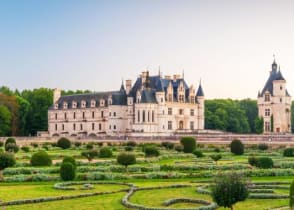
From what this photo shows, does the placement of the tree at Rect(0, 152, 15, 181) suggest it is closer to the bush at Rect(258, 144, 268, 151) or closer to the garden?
the garden

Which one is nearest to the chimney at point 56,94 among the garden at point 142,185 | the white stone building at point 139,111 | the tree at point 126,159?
the white stone building at point 139,111

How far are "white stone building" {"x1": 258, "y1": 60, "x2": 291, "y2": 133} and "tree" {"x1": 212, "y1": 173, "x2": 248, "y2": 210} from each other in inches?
2348

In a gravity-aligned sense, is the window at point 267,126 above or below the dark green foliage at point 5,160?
above

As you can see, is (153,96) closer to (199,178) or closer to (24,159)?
(24,159)

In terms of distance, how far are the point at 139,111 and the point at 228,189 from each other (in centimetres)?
5750

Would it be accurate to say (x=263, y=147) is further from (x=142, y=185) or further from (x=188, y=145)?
(x=142, y=185)

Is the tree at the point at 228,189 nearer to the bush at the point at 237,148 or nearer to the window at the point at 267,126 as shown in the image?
the bush at the point at 237,148

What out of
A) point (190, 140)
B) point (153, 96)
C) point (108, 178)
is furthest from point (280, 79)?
point (108, 178)

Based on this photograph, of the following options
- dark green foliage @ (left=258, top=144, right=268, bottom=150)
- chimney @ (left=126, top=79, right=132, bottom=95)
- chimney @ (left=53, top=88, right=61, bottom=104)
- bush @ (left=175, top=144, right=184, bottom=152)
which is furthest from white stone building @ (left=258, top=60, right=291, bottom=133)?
chimney @ (left=53, top=88, right=61, bottom=104)

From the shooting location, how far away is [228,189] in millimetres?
15875

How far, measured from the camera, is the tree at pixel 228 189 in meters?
15.9

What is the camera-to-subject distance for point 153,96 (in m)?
75.1

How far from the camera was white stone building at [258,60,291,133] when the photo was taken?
7431cm

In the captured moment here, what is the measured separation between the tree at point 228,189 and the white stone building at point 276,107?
59.6 metres
